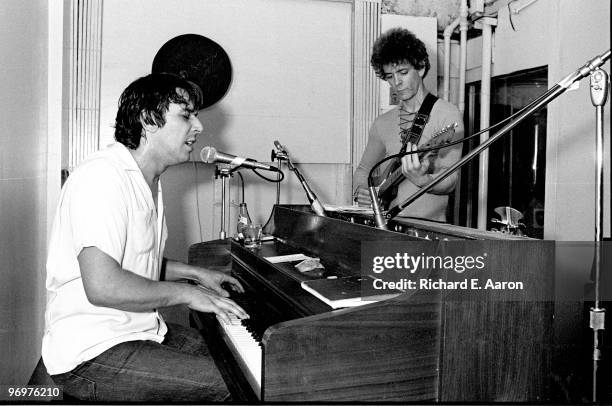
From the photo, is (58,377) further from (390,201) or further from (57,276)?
(390,201)

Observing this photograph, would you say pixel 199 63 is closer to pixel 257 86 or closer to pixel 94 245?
pixel 257 86

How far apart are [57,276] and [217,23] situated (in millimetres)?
2727

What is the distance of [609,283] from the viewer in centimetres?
140

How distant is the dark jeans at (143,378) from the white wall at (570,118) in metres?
2.47

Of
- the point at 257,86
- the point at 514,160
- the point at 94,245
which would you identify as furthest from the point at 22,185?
the point at 514,160

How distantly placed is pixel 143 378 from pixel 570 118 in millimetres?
2881

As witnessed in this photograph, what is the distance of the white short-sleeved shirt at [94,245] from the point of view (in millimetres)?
1727

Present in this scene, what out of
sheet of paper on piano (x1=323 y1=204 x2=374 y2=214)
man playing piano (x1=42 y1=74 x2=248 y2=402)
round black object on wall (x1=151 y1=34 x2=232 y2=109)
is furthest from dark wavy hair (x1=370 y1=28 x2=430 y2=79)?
man playing piano (x1=42 y1=74 x2=248 y2=402)

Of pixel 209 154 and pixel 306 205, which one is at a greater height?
pixel 209 154

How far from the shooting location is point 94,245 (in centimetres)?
168

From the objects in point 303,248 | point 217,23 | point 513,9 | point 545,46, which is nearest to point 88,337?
point 303,248

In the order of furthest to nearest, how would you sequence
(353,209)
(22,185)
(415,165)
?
(22,185)
(353,209)
(415,165)

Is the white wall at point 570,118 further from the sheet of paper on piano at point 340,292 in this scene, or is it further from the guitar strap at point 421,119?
the sheet of paper on piano at point 340,292

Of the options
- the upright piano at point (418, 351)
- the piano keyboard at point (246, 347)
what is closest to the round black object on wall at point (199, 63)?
the piano keyboard at point (246, 347)
